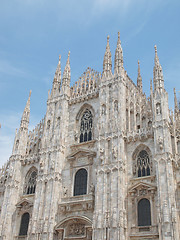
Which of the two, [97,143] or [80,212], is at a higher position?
[97,143]

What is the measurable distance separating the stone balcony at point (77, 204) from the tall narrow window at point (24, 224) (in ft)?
14.3

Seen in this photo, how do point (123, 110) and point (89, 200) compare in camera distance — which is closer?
point (89, 200)

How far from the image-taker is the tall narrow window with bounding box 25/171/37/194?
3103cm

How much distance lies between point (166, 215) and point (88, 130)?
12102 mm

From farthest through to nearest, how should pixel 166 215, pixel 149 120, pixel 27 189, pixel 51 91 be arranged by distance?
pixel 51 91, pixel 27 189, pixel 149 120, pixel 166 215

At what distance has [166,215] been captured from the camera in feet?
70.1

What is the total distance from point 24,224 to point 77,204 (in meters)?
6.74

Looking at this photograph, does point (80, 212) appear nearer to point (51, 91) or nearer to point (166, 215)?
point (166, 215)

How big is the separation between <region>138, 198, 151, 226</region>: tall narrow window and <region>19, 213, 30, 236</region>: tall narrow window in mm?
11674

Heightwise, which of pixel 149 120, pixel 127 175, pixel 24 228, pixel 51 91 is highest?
pixel 51 91

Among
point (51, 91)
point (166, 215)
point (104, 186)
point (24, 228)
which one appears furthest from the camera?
point (51, 91)

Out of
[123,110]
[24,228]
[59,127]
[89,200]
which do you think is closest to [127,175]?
[89,200]

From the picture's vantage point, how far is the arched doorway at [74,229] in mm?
24781

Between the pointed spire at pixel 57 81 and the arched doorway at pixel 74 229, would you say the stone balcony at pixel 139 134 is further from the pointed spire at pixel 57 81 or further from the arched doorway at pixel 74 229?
the pointed spire at pixel 57 81
